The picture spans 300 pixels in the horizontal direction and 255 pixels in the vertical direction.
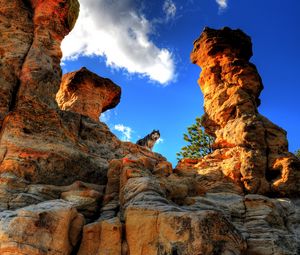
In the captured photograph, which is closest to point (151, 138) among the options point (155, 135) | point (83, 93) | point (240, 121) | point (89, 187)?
point (155, 135)

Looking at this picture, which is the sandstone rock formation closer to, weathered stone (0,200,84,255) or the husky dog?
weathered stone (0,200,84,255)

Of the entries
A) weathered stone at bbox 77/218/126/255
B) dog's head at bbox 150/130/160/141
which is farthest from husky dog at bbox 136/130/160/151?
weathered stone at bbox 77/218/126/255

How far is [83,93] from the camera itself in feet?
91.3

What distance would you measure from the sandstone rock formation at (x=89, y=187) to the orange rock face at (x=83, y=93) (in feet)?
30.3

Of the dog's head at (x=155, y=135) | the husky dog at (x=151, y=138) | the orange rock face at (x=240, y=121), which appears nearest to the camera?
the orange rock face at (x=240, y=121)

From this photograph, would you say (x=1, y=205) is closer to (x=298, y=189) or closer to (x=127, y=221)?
(x=127, y=221)

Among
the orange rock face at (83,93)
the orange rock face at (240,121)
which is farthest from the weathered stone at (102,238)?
the orange rock face at (83,93)

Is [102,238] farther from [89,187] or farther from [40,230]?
[89,187]

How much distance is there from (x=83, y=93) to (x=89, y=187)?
56.2ft

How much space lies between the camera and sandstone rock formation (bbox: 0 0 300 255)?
8.10m

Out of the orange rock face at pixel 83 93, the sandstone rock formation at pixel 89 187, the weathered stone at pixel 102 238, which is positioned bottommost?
the weathered stone at pixel 102 238

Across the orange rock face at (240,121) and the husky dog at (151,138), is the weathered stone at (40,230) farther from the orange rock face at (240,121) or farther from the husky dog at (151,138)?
the husky dog at (151,138)

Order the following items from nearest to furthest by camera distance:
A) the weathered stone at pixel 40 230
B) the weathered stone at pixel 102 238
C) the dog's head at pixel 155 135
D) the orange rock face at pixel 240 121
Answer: the weathered stone at pixel 40 230 → the weathered stone at pixel 102 238 → the orange rock face at pixel 240 121 → the dog's head at pixel 155 135

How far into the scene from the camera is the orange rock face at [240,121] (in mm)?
15109
